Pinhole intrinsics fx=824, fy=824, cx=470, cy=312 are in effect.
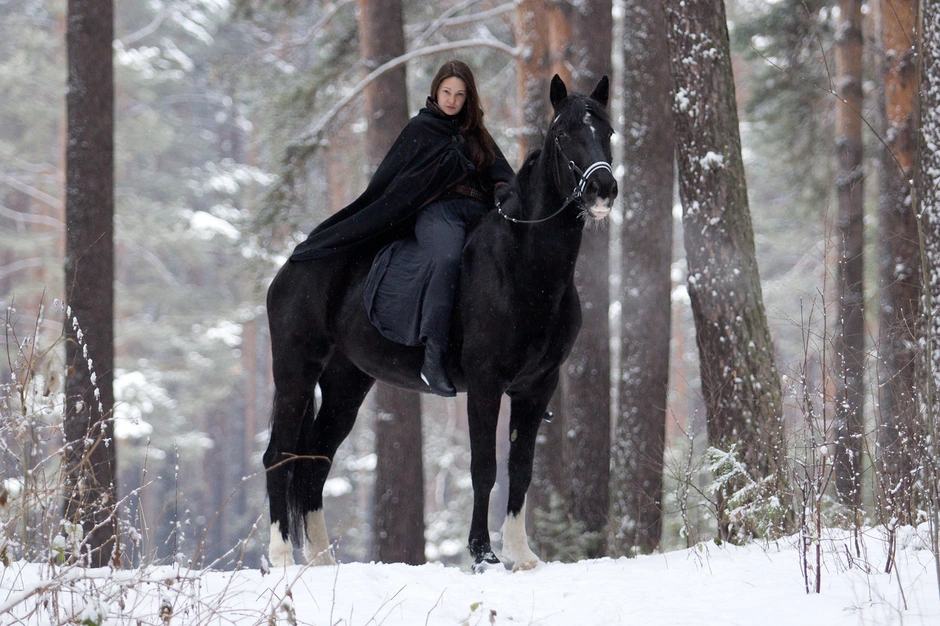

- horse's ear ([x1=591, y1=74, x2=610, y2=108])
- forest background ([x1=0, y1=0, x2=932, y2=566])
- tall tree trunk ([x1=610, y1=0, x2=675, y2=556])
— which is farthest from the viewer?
forest background ([x1=0, y1=0, x2=932, y2=566])

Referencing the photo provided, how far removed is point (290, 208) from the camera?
39.0 feet

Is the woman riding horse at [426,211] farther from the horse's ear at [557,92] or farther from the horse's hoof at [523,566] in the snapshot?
the horse's hoof at [523,566]

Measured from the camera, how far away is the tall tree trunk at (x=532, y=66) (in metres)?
9.71

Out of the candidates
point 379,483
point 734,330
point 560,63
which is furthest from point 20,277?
point 734,330

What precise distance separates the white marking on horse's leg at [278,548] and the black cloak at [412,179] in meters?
2.02

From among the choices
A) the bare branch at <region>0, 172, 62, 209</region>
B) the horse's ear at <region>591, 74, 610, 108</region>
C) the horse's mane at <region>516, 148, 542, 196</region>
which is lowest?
the horse's mane at <region>516, 148, 542, 196</region>

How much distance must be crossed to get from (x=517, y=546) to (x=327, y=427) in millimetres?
1950

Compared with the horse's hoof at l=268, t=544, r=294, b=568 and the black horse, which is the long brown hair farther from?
the horse's hoof at l=268, t=544, r=294, b=568

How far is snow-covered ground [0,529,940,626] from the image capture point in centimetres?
305

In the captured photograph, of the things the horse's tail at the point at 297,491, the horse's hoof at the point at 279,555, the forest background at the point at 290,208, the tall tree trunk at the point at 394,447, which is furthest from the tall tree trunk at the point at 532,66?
the horse's hoof at the point at 279,555

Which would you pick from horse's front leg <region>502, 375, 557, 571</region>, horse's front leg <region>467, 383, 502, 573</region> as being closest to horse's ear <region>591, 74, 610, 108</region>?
horse's front leg <region>502, 375, 557, 571</region>

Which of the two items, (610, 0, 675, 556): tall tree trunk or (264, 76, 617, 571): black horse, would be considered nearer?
(264, 76, 617, 571): black horse

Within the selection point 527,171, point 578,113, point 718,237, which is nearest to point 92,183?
point 527,171

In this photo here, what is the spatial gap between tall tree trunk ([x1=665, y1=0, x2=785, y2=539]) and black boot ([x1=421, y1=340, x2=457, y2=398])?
2.16m
